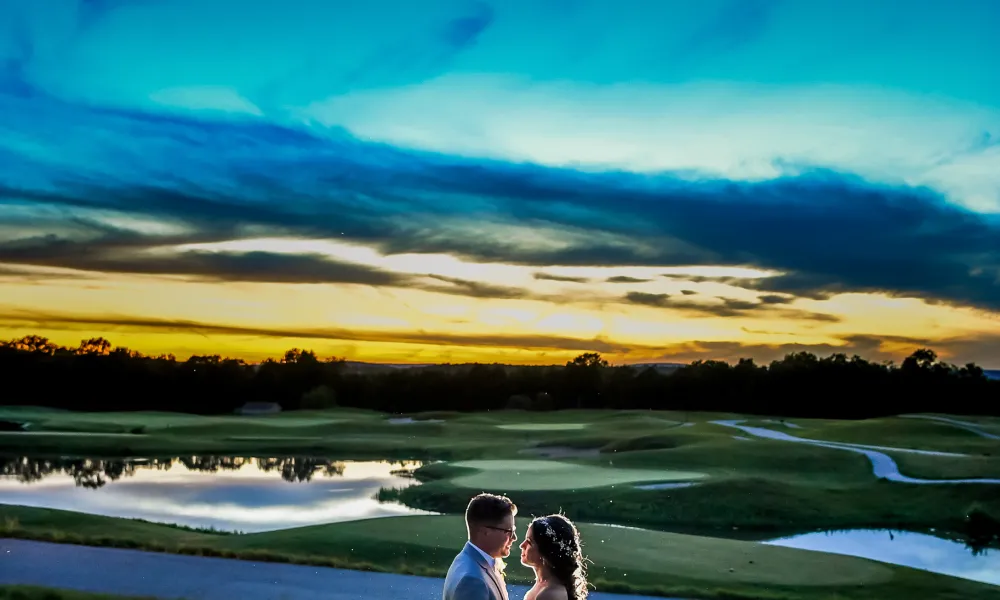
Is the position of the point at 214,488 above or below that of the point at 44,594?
below

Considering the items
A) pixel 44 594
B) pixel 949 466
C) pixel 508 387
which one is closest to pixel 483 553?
pixel 44 594

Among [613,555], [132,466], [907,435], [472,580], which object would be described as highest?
[472,580]

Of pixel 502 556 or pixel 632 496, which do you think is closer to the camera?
pixel 502 556

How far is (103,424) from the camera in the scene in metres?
65.6

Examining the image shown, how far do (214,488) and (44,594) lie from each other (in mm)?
21954

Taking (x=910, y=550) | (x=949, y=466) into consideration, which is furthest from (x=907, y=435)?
(x=910, y=550)

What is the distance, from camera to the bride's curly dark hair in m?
5.29

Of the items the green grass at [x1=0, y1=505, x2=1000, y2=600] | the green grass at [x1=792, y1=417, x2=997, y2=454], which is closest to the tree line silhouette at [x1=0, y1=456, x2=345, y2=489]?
the green grass at [x1=0, y1=505, x2=1000, y2=600]

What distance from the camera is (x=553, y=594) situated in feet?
17.4

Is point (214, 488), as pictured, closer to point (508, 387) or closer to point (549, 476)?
point (549, 476)

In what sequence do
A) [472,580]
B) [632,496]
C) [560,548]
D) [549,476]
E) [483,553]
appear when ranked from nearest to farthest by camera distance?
[472,580] → [483,553] → [560,548] → [632,496] → [549,476]

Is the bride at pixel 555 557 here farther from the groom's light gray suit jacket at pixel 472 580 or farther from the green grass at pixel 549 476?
the green grass at pixel 549 476

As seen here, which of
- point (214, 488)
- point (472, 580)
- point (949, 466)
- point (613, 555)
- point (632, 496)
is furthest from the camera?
point (949, 466)

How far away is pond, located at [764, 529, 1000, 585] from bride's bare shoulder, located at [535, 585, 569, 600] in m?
18.7
